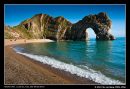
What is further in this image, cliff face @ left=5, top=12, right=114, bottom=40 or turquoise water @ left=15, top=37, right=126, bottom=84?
cliff face @ left=5, top=12, right=114, bottom=40

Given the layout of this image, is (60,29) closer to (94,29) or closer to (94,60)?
(94,29)

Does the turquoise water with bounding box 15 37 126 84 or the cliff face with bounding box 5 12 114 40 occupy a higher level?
the cliff face with bounding box 5 12 114 40

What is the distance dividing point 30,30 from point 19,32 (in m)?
7.98

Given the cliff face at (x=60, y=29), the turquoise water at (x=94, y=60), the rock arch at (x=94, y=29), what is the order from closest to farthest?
the turquoise water at (x=94, y=60)
the rock arch at (x=94, y=29)
the cliff face at (x=60, y=29)

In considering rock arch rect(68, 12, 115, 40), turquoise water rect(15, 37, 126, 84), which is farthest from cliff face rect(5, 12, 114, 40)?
turquoise water rect(15, 37, 126, 84)

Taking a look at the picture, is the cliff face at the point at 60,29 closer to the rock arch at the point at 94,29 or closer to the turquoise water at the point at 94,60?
the rock arch at the point at 94,29

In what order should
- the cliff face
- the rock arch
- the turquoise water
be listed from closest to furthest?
the turquoise water, the rock arch, the cliff face

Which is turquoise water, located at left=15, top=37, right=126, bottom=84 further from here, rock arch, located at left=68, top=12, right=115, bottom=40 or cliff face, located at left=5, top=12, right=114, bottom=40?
cliff face, located at left=5, top=12, right=114, bottom=40

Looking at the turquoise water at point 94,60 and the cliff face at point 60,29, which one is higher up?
the cliff face at point 60,29

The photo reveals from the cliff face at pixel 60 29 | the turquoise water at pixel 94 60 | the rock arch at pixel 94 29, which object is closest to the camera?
the turquoise water at pixel 94 60

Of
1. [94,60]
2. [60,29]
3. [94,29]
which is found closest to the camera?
[94,60]

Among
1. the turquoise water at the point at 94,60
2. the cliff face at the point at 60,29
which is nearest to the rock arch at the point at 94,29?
the cliff face at the point at 60,29

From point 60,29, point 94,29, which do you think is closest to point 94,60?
point 94,29

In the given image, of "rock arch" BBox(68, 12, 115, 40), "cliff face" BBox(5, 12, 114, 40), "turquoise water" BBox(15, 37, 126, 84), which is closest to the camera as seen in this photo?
"turquoise water" BBox(15, 37, 126, 84)
